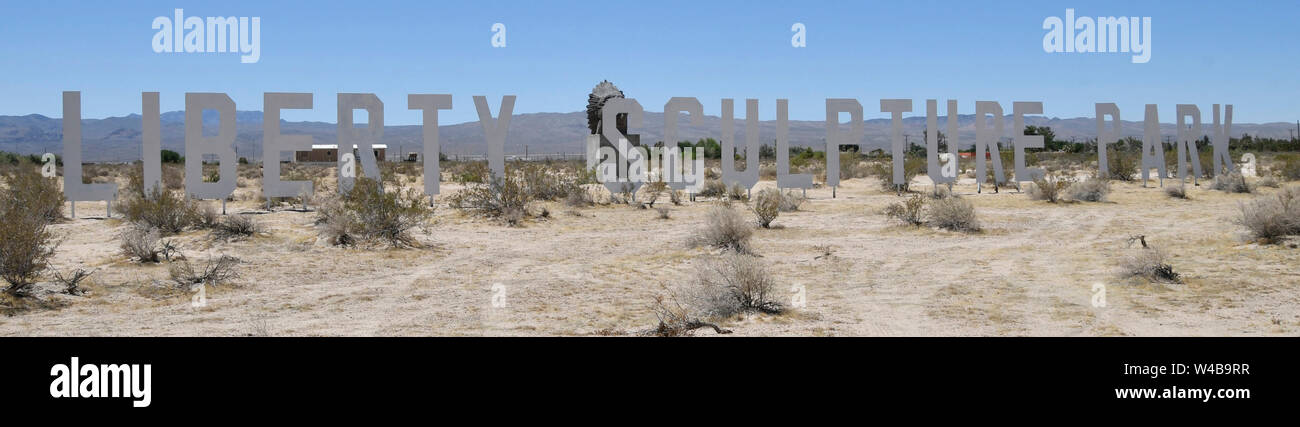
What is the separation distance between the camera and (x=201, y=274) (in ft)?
38.4

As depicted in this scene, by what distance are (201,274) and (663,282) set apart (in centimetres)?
566

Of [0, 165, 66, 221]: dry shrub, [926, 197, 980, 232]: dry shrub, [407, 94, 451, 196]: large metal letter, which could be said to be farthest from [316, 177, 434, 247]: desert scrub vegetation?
[926, 197, 980, 232]: dry shrub

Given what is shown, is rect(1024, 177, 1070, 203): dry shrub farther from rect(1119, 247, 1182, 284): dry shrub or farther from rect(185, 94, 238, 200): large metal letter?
rect(185, 94, 238, 200): large metal letter

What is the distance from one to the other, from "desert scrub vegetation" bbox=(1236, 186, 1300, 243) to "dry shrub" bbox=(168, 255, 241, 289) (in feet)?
45.2

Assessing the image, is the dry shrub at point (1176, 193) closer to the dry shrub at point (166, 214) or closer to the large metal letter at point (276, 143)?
the large metal letter at point (276, 143)

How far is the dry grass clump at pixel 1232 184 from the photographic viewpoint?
2702 cm

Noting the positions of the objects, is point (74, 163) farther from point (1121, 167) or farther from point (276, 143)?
point (1121, 167)

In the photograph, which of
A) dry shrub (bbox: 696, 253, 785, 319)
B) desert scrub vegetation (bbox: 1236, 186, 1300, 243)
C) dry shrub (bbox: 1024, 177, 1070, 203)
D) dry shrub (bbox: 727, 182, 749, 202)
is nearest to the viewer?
dry shrub (bbox: 696, 253, 785, 319)

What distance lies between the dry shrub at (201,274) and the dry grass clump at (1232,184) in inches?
1036

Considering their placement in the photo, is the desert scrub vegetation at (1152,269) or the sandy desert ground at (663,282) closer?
the sandy desert ground at (663,282)

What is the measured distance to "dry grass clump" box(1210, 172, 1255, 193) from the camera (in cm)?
2702

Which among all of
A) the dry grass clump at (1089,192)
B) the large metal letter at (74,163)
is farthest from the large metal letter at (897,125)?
the large metal letter at (74,163)
